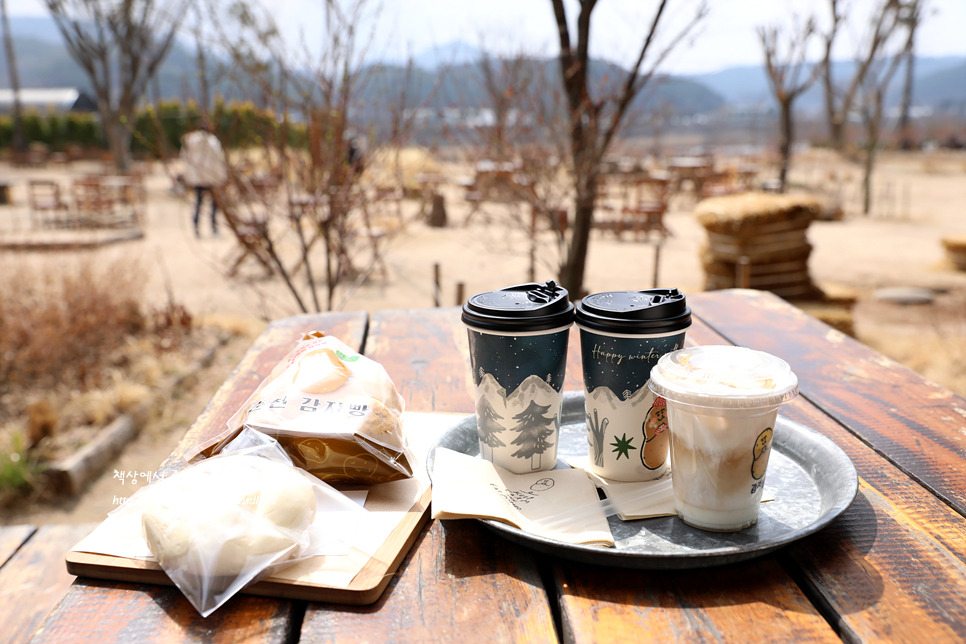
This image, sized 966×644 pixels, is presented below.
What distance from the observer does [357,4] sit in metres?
3.27

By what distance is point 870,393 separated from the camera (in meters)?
1.39

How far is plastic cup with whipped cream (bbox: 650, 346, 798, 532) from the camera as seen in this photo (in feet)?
2.58

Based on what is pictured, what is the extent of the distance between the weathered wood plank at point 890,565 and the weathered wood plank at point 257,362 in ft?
3.22

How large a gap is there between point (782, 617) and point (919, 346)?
526cm

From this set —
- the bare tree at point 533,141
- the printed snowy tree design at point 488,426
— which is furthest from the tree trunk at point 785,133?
the printed snowy tree design at point 488,426

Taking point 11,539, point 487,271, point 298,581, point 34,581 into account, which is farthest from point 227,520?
point 487,271

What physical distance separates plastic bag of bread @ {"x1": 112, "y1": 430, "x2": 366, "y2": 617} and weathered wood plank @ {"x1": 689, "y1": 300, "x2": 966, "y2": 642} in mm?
601

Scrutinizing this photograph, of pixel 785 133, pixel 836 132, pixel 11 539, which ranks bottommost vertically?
pixel 11 539

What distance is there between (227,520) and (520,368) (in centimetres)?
42

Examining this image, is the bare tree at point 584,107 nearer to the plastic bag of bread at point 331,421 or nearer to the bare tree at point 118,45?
Answer: the plastic bag of bread at point 331,421

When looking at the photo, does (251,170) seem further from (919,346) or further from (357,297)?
(919,346)

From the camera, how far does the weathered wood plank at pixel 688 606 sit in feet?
2.31

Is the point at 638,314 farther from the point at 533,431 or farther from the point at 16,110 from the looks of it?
the point at 16,110

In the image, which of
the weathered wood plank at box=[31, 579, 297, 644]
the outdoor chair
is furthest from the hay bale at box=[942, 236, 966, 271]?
the outdoor chair
